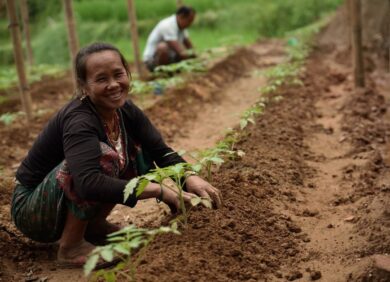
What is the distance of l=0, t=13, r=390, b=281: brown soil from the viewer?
2582mm

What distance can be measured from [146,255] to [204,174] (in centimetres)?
117

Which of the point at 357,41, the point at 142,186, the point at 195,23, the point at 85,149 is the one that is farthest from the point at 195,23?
the point at 142,186

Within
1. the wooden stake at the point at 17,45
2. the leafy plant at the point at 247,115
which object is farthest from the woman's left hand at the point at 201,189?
the wooden stake at the point at 17,45

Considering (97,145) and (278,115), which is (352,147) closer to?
(278,115)

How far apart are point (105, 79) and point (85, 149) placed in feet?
1.28

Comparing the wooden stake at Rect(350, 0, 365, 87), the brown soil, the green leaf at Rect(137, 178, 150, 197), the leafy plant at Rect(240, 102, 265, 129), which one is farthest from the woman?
the wooden stake at Rect(350, 0, 365, 87)

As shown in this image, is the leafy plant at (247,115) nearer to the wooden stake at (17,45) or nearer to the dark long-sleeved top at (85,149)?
the dark long-sleeved top at (85,149)

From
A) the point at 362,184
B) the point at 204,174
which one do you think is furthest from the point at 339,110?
the point at 204,174

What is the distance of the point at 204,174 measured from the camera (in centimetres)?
367

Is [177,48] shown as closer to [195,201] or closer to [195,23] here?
[195,201]

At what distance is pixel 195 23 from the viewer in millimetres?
16922

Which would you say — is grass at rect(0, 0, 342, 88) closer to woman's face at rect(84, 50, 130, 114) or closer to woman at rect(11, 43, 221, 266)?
woman at rect(11, 43, 221, 266)

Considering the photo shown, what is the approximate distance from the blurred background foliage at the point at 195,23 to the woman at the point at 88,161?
11.2 metres

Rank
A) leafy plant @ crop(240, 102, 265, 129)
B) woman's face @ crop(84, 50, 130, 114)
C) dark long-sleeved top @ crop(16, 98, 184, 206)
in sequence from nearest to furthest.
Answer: dark long-sleeved top @ crop(16, 98, 184, 206) < woman's face @ crop(84, 50, 130, 114) < leafy plant @ crop(240, 102, 265, 129)
